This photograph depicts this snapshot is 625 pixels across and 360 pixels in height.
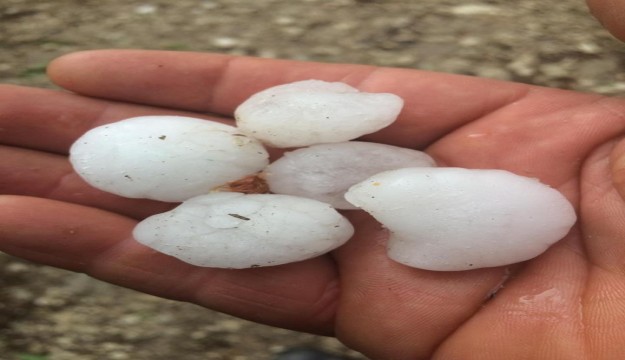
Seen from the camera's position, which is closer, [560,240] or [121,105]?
[560,240]

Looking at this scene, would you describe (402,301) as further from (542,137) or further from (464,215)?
(542,137)

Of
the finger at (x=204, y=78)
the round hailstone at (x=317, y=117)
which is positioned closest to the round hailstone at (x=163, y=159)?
the round hailstone at (x=317, y=117)

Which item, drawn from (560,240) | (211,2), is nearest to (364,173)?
(560,240)

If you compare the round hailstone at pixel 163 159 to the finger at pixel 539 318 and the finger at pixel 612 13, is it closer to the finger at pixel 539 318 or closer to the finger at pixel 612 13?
the finger at pixel 539 318

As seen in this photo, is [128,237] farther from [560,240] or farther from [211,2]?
[211,2]

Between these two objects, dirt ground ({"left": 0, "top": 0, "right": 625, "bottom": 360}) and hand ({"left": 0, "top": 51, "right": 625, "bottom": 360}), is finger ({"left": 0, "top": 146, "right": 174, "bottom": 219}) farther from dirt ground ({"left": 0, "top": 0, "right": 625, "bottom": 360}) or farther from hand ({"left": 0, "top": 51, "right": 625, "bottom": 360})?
dirt ground ({"left": 0, "top": 0, "right": 625, "bottom": 360})

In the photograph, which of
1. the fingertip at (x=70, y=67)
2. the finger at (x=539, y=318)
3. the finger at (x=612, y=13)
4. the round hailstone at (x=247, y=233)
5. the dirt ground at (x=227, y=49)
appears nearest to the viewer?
the finger at (x=539, y=318)
